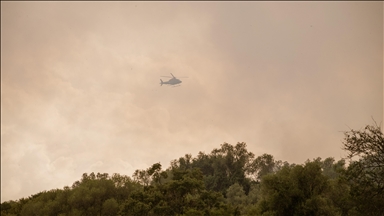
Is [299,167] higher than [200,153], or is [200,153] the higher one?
[200,153]

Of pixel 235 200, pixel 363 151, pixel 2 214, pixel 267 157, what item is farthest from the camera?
pixel 267 157

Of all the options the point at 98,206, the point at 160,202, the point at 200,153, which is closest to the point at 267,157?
the point at 200,153

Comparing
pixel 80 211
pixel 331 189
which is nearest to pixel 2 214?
pixel 80 211

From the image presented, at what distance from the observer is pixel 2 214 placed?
96.2m

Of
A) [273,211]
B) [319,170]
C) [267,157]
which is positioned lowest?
[273,211]

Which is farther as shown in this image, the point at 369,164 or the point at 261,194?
the point at 261,194

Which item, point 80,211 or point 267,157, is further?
point 267,157

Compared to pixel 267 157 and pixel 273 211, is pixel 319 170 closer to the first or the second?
pixel 273 211

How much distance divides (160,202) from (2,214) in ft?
199

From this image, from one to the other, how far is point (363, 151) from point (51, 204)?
65813 millimetres

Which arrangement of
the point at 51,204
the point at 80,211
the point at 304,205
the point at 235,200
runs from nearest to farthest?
the point at 304,205 → the point at 80,211 → the point at 51,204 → the point at 235,200

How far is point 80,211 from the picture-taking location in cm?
7431

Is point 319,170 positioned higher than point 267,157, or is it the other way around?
point 267,157

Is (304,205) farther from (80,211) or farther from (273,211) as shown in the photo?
(80,211)
